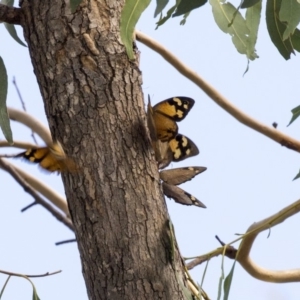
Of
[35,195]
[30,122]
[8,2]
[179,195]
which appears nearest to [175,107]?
[179,195]

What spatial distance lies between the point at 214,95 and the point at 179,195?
0.99 meters

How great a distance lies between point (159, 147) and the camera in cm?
106

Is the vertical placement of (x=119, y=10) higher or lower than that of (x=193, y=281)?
higher

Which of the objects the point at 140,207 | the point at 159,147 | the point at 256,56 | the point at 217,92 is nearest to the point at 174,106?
the point at 159,147

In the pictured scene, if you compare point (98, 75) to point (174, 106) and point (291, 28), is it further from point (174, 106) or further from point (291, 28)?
point (291, 28)

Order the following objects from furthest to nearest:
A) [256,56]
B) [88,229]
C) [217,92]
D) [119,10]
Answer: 1. [217,92]
2. [256,56]
3. [119,10]
4. [88,229]

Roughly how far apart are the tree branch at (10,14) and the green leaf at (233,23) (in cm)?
44

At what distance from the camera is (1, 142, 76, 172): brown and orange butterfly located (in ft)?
3.25

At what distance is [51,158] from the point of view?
40.8 inches

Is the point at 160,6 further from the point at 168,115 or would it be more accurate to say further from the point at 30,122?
the point at 30,122

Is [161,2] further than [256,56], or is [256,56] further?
[256,56]

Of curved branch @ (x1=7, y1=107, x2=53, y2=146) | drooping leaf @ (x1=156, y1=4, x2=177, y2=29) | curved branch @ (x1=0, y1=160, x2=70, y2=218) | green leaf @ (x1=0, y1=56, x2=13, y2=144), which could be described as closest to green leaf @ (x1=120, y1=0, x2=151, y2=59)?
drooping leaf @ (x1=156, y1=4, x2=177, y2=29)

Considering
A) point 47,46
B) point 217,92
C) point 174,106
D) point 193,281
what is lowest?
point 193,281

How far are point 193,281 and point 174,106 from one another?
273mm
